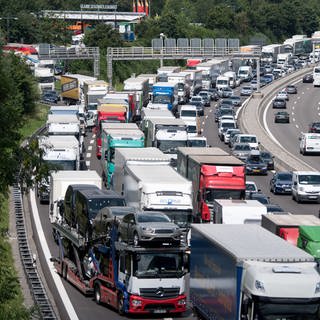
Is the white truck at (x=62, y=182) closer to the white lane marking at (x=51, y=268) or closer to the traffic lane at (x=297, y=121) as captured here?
Result: the white lane marking at (x=51, y=268)

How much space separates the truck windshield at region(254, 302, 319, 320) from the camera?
25.1 metres

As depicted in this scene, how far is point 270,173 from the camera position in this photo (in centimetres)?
6681

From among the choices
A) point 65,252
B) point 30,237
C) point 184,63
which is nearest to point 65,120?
point 30,237

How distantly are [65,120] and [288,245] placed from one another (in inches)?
1479

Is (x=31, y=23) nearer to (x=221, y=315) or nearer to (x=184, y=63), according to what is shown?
(x=184, y=63)

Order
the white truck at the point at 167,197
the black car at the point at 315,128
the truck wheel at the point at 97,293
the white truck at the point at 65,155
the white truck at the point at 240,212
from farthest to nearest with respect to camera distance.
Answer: the black car at the point at 315,128
the white truck at the point at 65,155
the white truck at the point at 167,197
the white truck at the point at 240,212
the truck wheel at the point at 97,293

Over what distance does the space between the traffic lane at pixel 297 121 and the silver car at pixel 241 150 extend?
385cm

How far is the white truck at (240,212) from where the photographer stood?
39.5 meters

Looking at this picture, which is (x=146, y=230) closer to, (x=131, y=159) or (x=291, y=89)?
(x=131, y=159)

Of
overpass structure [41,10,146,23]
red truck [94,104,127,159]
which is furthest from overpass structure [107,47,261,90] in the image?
red truck [94,104,127,159]

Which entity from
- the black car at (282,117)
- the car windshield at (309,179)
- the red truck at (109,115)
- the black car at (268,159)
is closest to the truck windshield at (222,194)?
the car windshield at (309,179)

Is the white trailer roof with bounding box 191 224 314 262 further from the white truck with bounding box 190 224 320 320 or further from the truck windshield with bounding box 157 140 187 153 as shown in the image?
the truck windshield with bounding box 157 140 187 153

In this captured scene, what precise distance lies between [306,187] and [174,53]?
79133 millimetres

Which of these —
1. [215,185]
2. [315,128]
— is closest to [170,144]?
[215,185]
